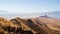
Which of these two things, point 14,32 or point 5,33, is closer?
point 5,33

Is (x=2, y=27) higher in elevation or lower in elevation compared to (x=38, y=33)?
higher

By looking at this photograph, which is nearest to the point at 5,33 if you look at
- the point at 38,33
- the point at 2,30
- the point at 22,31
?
the point at 2,30

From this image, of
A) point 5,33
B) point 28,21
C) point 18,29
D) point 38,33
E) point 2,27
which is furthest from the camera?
point 28,21

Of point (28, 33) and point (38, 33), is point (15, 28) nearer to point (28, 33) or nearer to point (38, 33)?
point (28, 33)

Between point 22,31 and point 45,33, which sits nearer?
point 22,31

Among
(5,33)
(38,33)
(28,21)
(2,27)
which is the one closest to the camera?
(5,33)

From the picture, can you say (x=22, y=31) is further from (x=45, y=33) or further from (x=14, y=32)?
(x=45, y=33)

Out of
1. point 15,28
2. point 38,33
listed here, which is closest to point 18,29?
point 15,28

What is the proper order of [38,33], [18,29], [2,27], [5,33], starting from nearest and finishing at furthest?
[5,33] → [2,27] → [18,29] → [38,33]

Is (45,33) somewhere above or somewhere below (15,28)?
below
